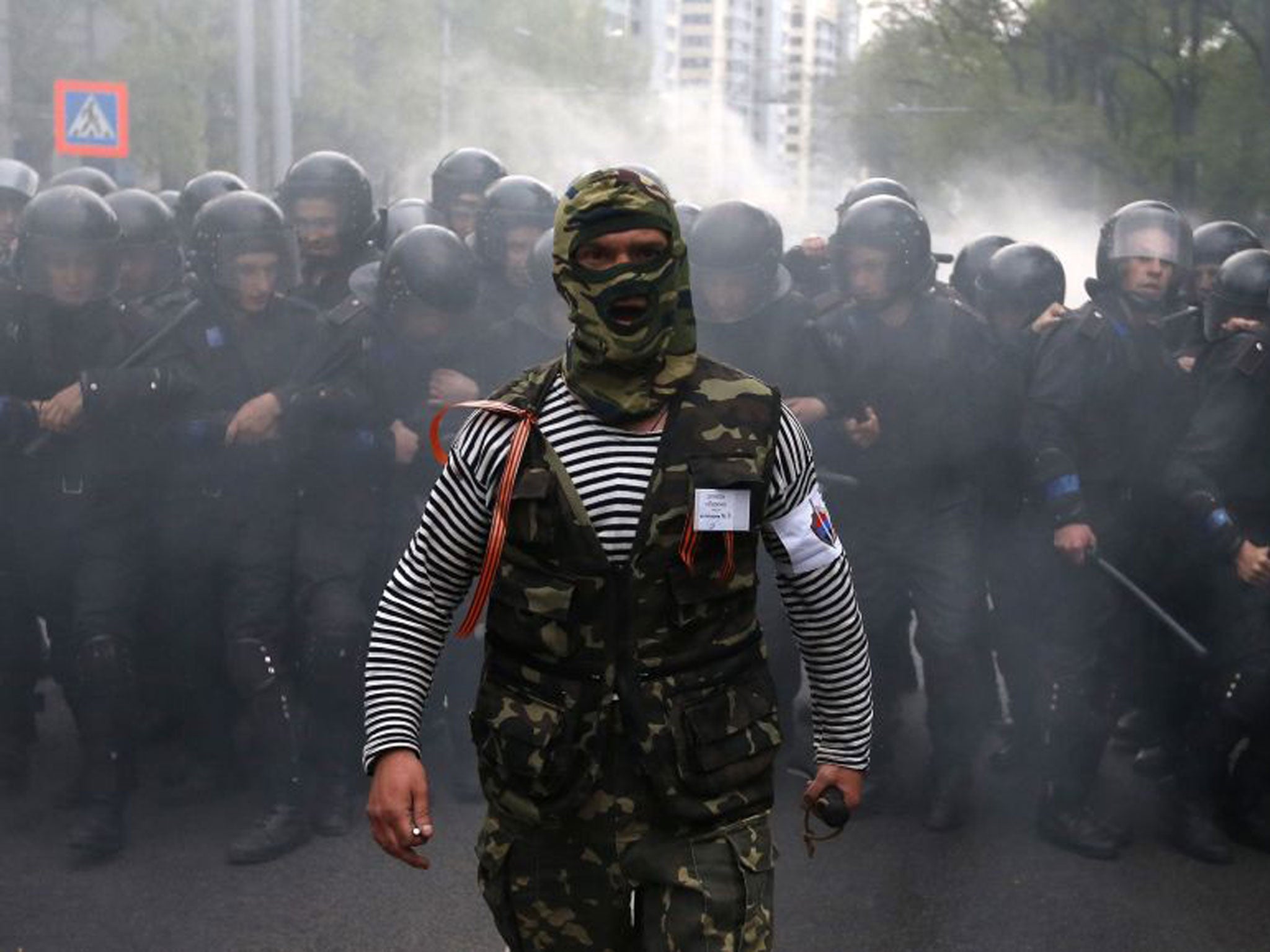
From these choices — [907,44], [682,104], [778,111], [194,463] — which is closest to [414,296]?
[194,463]

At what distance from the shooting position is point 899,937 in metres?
5.15

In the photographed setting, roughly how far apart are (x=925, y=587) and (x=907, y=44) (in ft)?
97.8

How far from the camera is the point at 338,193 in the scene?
7418 millimetres

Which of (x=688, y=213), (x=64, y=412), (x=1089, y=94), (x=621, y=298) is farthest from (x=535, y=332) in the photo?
(x=1089, y=94)

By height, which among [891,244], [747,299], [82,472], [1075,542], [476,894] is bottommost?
[476,894]

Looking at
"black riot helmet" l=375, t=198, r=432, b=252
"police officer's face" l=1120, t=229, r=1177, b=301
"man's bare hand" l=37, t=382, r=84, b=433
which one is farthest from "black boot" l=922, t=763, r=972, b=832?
"black riot helmet" l=375, t=198, r=432, b=252

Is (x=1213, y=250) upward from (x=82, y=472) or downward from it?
upward

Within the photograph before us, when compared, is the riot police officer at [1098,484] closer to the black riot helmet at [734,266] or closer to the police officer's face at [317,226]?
the black riot helmet at [734,266]

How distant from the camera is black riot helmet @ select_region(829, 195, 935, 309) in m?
6.46

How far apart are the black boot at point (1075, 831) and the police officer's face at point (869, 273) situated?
66.2 inches

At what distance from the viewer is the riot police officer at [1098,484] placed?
5973mm

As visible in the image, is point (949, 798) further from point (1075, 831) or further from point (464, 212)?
point (464, 212)

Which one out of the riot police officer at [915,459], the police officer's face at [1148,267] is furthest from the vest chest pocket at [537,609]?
the police officer's face at [1148,267]

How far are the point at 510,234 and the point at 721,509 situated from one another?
4.85 m
